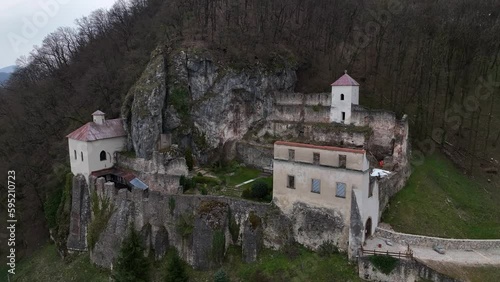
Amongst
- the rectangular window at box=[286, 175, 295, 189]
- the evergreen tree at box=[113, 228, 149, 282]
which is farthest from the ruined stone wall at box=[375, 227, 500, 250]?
the evergreen tree at box=[113, 228, 149, 282]

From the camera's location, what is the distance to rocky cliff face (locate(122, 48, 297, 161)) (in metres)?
33.8

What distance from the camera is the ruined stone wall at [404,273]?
19625 millimetres

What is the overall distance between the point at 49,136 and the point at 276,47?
29075 mm

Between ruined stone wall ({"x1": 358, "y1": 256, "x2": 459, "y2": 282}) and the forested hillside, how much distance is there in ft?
56.1

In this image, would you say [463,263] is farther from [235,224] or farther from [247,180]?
[247,180]

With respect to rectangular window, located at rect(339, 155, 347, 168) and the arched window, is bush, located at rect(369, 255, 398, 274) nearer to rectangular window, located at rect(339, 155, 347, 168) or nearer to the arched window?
rectangular window, located at rect(339, 155, 347, 168)

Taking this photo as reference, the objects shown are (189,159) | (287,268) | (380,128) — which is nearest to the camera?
(287,268)

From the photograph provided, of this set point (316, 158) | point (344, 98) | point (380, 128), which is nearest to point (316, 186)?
point (316, 158)

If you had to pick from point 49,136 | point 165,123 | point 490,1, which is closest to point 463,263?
point 165,123

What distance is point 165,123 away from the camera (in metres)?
35.1

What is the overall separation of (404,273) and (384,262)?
44.2 inches

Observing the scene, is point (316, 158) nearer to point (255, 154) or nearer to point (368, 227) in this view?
point (368, 227)

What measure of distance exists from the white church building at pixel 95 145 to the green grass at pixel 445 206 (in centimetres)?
2432

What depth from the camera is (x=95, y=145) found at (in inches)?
1318
